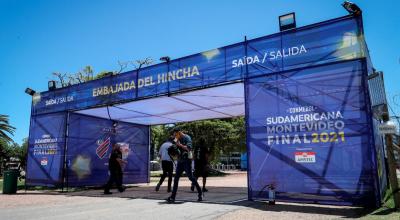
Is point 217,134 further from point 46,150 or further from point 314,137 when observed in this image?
point 314,137

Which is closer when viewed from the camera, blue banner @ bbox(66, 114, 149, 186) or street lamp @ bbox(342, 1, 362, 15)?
street lamp @ bbox(342, 1, 362, 15)

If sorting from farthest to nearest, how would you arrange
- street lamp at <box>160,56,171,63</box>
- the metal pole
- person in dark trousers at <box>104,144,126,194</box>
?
person in dark trousers at <box>104,144,126,194</box> → street lamp at <box>160,56,171,63</box> → the metal pole

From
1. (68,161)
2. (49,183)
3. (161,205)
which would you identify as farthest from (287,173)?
(49,183)

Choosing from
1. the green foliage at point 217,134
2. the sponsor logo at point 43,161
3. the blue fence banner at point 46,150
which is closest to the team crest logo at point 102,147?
the blue fence banner at point 46,150

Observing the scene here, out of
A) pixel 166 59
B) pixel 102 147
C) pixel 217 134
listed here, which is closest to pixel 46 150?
pixel 102 147

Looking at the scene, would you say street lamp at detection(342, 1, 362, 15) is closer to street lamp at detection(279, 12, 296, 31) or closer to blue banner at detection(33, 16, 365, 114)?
blue banner at detection(33, 16, 365, 114)

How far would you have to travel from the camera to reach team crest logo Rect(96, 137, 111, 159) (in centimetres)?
1466

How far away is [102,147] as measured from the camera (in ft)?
48.5

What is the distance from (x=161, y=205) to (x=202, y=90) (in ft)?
12.4

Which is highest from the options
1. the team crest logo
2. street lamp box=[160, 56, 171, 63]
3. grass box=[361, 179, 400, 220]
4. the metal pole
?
street lamp box=[160, 56, 171, 63]

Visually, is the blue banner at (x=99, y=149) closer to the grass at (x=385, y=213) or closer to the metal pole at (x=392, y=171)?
the grass at (x=385, y=213)

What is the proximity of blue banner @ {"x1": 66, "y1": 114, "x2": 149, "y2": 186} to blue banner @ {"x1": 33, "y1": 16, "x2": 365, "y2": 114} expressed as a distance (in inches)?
55.7

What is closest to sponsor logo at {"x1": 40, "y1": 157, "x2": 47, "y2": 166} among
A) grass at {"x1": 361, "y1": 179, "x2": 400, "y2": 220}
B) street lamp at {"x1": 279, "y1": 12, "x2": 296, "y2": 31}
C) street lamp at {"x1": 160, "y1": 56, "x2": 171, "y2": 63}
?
street lamp at {"x1": 160, "y1": 56, "x2": 171, "y2": 63}

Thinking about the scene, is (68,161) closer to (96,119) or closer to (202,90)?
(96,119)
